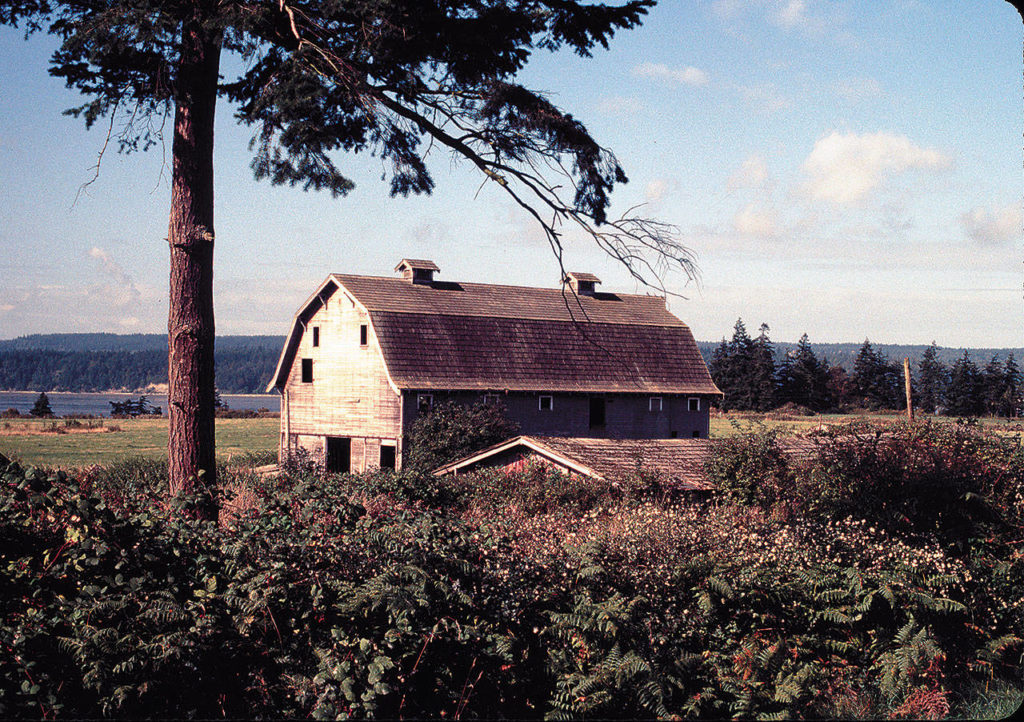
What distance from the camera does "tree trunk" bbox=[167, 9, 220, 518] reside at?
11.7m

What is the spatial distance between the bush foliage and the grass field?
27521mm

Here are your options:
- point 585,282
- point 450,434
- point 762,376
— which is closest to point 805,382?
point 762,376

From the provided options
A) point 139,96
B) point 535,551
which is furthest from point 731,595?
point 139,96

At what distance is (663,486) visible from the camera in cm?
1862

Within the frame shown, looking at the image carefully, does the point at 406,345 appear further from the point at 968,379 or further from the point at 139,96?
the point at 968,379

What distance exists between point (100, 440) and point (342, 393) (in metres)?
29.6

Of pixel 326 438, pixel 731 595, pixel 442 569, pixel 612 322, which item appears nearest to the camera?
pixel 442 569

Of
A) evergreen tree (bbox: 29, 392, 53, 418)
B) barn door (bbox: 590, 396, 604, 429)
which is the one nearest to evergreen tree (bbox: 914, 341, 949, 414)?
barn door (bbox: 590, 396, 604, 429)

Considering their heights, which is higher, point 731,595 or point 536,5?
point 536,5

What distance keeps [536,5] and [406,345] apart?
21726mm

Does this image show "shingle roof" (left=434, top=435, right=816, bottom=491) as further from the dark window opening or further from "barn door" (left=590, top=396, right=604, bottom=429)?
"barn door" (left=590, top=396, right=604, bottom=429)

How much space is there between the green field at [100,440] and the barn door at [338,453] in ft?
19.7

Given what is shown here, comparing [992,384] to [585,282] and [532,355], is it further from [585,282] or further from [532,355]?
[532,355]

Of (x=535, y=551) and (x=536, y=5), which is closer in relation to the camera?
(x=535, y=551)
